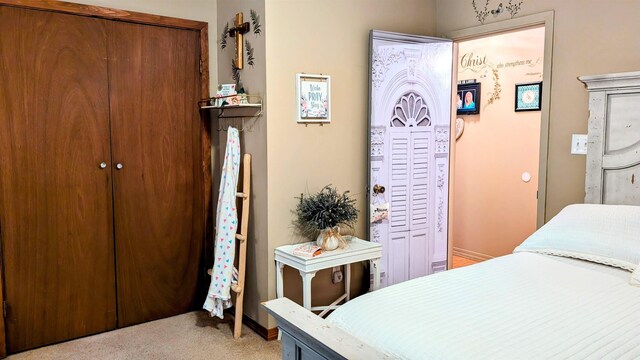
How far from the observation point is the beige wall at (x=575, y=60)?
2.76m

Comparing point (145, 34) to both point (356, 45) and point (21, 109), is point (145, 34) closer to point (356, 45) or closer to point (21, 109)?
point (21, 109)

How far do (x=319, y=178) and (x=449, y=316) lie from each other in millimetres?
1618

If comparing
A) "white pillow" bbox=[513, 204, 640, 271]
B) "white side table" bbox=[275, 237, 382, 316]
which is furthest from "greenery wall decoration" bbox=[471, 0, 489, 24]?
"white side table" bbox=[275, 237, 382, 316]

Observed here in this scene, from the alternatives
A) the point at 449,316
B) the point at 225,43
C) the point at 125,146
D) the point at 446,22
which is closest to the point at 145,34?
the point at 225,43

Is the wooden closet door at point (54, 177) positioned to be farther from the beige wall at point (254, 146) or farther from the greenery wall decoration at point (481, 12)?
the greenery wall decoration at point (481, 12)

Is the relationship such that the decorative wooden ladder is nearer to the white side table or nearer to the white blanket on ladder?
the white blanket on ladder

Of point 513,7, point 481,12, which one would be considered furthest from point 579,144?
point 481,12

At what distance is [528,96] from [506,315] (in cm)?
305

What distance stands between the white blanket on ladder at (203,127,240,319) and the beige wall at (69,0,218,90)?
0.62 metres

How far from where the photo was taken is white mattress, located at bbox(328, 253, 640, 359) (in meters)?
1.55

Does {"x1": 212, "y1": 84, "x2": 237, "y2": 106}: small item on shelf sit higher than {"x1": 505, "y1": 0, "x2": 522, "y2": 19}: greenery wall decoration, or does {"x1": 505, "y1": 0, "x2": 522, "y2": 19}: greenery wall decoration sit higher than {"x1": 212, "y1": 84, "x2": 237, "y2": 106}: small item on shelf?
{"x1": 505, "y1": 0, "x2": 522, "y2": 19}: greenery wall decoration

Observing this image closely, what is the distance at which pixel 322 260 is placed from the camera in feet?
9.43

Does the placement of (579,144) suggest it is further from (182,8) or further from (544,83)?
(182,8)

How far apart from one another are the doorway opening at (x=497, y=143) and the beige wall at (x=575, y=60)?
3.61ft
